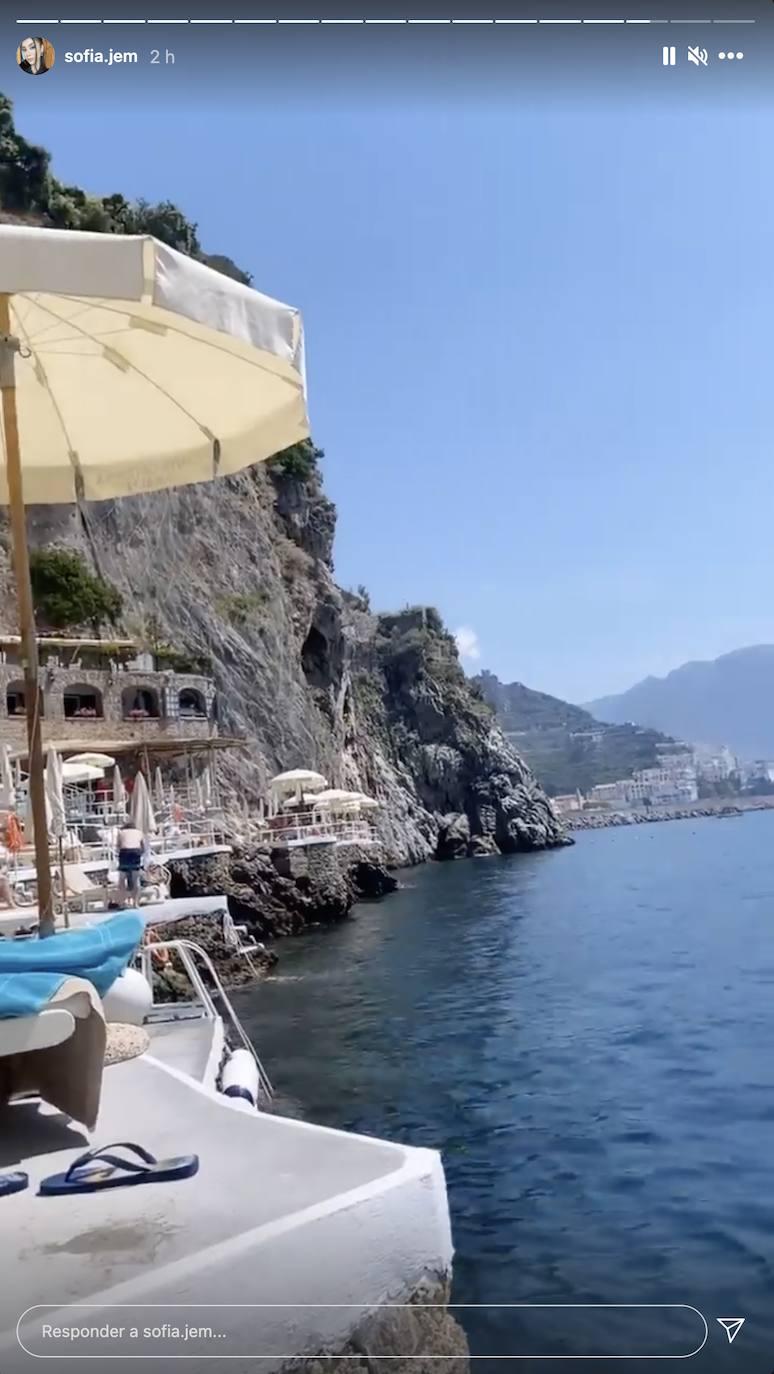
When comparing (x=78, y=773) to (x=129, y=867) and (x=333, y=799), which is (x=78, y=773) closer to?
(x=129, y=867)

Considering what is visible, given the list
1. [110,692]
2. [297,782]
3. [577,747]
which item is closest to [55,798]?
[110,692]

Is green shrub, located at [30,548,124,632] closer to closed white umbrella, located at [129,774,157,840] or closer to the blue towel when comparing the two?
closed white umbrella, located at [129,774,157,840]

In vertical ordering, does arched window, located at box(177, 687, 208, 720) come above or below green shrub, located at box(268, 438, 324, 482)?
below

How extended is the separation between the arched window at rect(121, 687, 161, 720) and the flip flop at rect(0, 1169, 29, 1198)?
2738 centimetres

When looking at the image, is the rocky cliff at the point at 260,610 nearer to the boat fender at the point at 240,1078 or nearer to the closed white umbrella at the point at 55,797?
the closed white umbrella at the point at 55,797

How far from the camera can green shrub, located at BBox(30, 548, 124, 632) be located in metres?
30.5

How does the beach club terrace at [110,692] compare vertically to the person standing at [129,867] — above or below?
above

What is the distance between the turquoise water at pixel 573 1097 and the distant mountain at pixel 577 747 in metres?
95.2

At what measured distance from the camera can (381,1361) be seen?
2.04 metres

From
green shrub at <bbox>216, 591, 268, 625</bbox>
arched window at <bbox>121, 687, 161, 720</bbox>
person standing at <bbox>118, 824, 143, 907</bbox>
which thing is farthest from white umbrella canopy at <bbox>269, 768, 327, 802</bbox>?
person standing at <bbox>118, 824, 143, 907</bbox>

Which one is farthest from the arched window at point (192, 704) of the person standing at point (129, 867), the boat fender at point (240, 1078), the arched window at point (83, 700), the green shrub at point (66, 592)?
the boat fender at point (240, 1078)

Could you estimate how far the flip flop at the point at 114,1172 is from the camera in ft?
8.53

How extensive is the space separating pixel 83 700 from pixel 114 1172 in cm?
2830

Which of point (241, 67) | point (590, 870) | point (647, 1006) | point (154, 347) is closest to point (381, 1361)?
point (241, 67)
